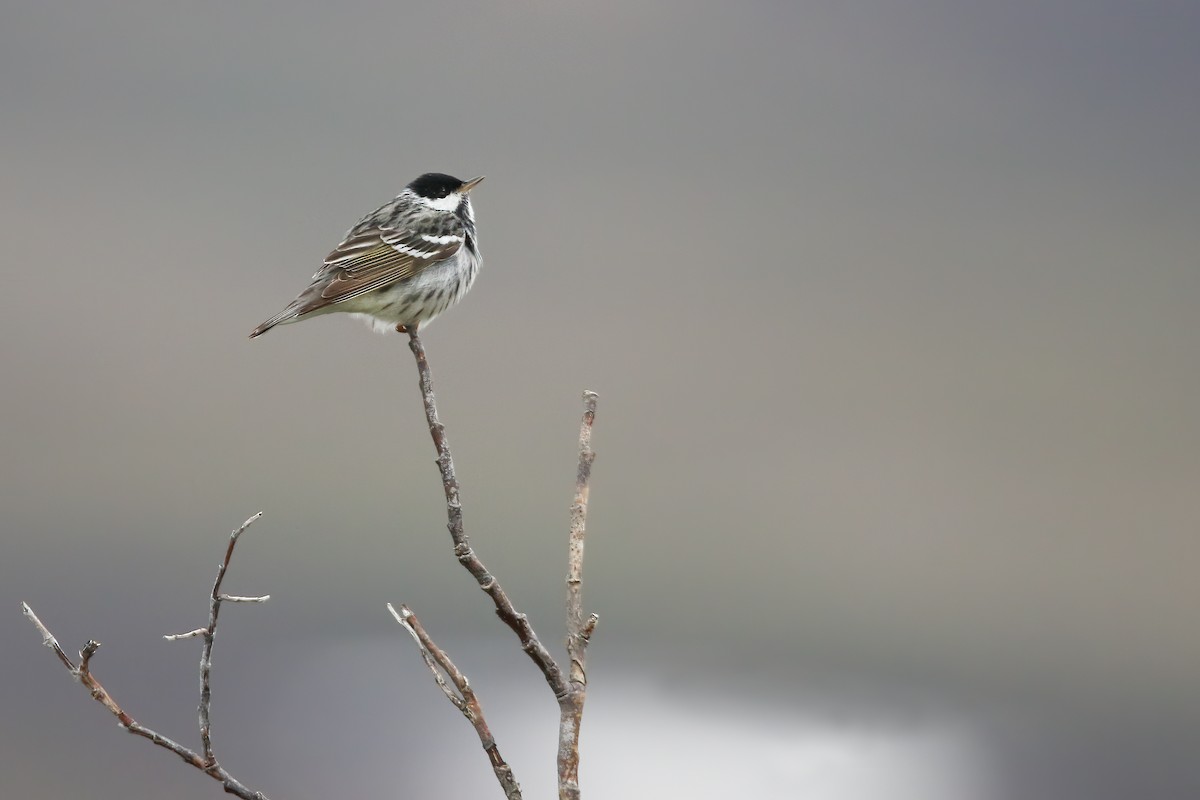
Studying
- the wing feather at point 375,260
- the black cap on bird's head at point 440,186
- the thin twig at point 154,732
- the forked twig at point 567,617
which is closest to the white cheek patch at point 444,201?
the black cap on bird's head at point 440,186

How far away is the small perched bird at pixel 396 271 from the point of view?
3.06 meters

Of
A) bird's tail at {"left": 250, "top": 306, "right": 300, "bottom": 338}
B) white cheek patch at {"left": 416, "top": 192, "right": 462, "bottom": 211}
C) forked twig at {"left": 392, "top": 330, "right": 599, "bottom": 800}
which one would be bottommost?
forked twig at {"left": 392, "top": 330, "right": 599, "bottom": 800}

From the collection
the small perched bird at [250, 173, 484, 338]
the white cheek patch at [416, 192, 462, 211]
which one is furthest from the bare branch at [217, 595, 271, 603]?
the white cheek patch at [416, 192, 462, 211]

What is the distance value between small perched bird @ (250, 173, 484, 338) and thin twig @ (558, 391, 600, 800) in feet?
3.63

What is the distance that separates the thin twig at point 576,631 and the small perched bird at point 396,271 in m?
1.11

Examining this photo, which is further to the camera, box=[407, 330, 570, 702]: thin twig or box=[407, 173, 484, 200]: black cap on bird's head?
box=[407, 173, 484, 200]: black cap on bird's head

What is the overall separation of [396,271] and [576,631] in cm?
161

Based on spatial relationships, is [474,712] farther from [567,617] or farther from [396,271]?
[396,271]

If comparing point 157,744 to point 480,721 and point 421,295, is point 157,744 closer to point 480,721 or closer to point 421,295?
point 480,721

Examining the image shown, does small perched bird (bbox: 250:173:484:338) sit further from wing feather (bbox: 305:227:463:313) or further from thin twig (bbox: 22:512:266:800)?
thin twig (bbox: 22:512:266:800)

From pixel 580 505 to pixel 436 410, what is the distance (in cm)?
36

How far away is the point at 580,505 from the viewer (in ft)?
6.15

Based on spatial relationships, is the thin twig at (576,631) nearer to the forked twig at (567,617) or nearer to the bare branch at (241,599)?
the forked twig at (567,617)

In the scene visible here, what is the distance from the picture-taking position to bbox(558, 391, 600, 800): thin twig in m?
1.70
